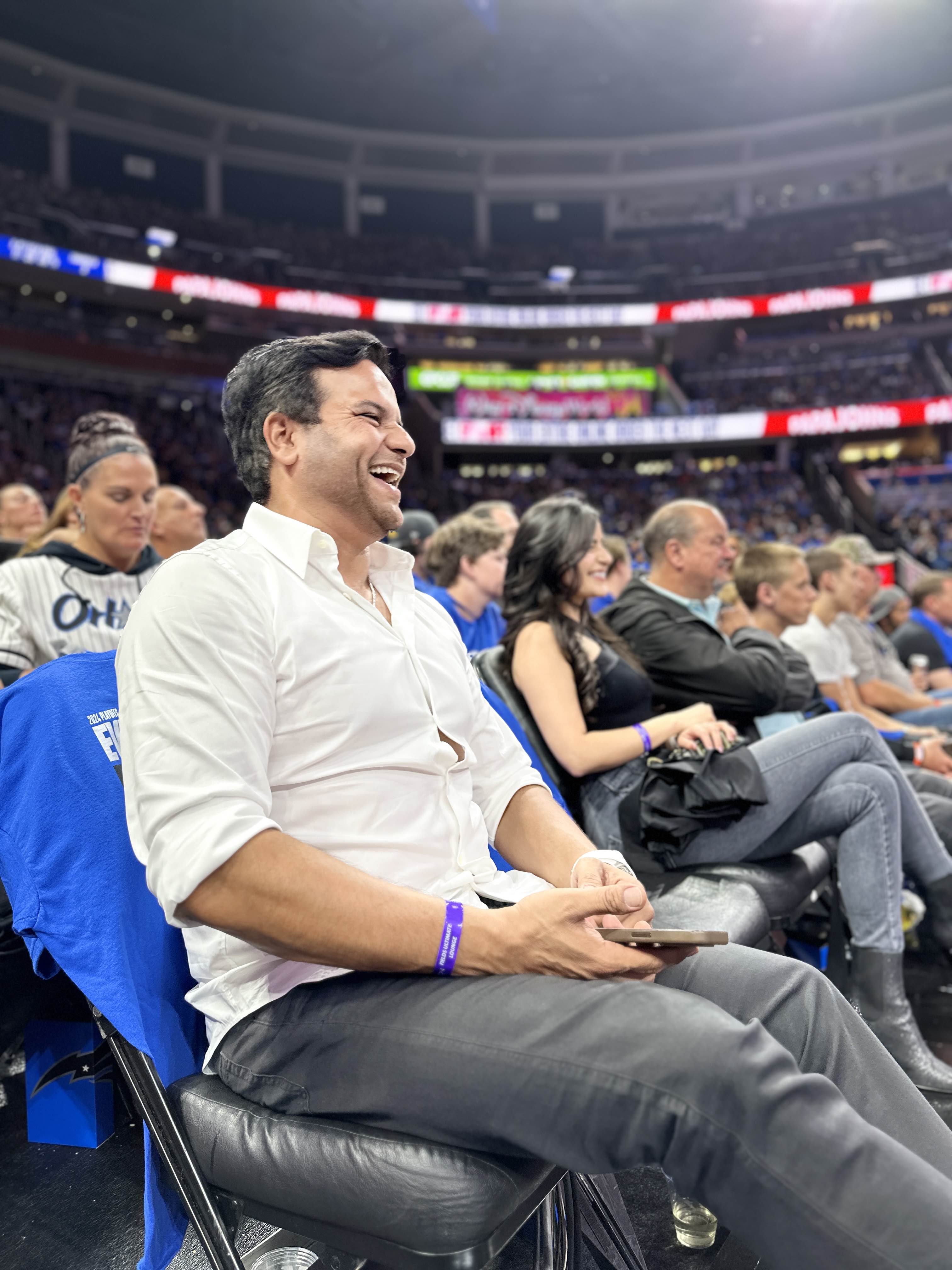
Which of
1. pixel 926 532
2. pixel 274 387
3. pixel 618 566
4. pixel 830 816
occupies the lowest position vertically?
pixel 830 816

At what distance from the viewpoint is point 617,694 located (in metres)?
2.39

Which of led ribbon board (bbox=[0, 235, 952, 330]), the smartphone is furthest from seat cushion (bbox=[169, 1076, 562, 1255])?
led ribbon board (bbox=[0, 235, 952, 330])

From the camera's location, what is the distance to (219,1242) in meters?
1.11

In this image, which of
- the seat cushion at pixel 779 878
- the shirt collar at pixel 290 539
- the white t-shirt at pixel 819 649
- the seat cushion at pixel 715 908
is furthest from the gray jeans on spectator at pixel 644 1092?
the white t-shirt at pixel 819 649

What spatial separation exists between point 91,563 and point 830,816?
227cm

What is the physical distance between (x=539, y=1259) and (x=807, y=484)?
86.7 feet

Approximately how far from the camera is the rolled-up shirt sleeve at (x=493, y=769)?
1589 millimetres

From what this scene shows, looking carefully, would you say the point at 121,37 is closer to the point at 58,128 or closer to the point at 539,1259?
the point at 58,128

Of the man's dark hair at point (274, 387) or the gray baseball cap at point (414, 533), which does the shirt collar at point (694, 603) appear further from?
the gray baseball cap at point (414, 533)

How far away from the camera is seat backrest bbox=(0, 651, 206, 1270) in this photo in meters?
1.23

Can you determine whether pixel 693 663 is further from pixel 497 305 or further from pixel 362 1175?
pixel 497 305

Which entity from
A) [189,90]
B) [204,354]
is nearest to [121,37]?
[189,90]

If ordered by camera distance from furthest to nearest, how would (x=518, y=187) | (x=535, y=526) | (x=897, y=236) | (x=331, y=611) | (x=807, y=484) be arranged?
(x=518, y=187) → (x=897, y=236) → (x=807, y=484) → (x=535, y=526) → (x=331, y=611)

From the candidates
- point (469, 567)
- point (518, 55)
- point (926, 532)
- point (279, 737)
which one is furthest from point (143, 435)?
point (279, 737)
